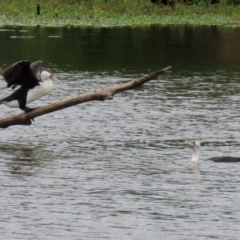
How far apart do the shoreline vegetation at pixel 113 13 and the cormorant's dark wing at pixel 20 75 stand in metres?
27.4

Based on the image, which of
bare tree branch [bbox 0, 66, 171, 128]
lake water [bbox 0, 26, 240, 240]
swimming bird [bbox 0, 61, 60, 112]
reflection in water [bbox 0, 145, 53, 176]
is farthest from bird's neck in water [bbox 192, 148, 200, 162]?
swimming bird [bbox 0, 61, 60, 112]

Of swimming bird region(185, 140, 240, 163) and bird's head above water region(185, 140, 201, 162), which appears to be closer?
swimming bird region(185, 140, 240, 163)

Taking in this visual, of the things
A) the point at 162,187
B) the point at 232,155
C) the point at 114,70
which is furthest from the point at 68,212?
the point at 114,70

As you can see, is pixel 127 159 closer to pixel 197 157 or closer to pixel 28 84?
pixel 197 157

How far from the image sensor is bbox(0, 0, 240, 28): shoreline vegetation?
44250 millimetres

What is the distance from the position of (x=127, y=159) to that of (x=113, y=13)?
3046 cm

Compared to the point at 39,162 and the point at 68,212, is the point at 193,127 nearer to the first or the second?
the point at 39,162

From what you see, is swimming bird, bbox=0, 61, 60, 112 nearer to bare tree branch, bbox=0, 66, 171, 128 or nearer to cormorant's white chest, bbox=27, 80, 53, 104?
cormorant's white chest, bbox=27, 80, 53, 104

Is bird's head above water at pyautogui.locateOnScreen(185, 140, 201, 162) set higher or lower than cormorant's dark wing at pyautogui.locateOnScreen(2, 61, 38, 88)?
lower

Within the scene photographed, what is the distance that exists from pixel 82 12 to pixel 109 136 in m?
28.6

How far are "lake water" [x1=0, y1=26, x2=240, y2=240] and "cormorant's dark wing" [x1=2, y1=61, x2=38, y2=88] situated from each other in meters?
1.36

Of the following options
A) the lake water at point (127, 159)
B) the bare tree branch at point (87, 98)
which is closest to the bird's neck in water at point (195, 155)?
the lake water at point (127, 159)

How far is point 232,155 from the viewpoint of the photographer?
17.5 metres

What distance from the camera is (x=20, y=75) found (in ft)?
50.3
